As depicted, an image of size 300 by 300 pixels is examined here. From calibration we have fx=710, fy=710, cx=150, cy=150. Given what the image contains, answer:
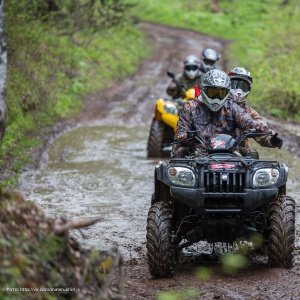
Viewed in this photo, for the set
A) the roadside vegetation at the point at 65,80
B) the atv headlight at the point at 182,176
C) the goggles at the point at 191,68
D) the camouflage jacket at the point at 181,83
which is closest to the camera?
the roadside vegetation at the point at 65,80

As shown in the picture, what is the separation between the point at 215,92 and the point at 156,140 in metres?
6.01

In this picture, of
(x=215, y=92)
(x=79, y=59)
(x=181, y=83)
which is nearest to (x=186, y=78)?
(x=181, y=83)

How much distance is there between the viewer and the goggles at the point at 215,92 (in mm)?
7238

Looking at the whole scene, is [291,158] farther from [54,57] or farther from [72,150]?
[54,57]

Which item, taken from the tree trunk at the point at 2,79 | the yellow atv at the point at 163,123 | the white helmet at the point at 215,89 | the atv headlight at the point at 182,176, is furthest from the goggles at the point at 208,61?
the tree trunk at the point at 2,79

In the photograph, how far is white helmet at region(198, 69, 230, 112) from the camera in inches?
284

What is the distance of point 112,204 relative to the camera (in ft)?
32.1

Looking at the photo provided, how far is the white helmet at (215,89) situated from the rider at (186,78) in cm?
678

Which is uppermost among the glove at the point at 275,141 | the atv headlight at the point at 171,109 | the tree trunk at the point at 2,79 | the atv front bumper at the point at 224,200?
the tree trunk at the point at 2,79

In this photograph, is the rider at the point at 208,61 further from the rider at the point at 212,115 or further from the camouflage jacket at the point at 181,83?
the rider at the point at 212,115

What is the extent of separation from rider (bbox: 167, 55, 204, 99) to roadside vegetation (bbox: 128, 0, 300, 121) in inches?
165

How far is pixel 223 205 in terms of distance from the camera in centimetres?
624

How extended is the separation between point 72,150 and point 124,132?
2555mm

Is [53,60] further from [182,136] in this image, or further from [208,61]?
[182,136]
